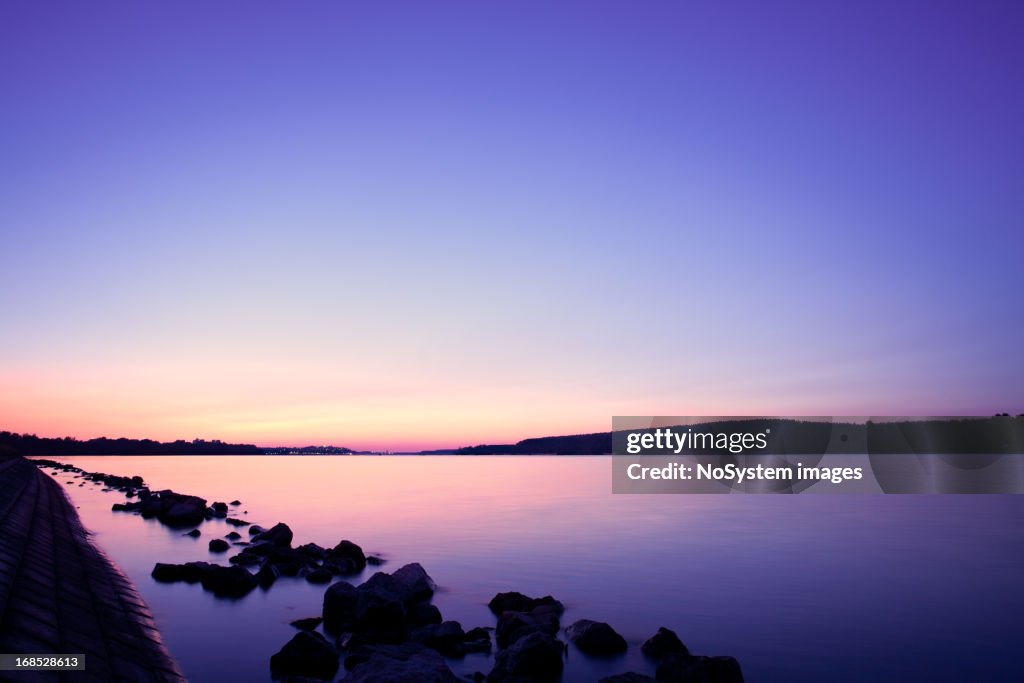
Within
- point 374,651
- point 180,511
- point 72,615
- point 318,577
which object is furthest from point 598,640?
point 180,511

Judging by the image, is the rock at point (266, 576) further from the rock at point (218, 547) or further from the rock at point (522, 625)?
the rock at point (522, 625)

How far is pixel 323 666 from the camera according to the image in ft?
42.6

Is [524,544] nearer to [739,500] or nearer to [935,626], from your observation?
[935,626]

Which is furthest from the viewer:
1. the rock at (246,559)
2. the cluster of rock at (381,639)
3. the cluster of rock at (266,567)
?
the rock at (246,559)

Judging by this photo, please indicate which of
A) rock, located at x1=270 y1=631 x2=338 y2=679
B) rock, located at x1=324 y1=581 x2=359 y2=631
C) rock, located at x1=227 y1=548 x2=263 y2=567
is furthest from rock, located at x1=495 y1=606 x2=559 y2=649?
rock, located at x1=227 y1=548 x2=263 y2=567

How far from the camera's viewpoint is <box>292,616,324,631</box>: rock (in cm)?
1725

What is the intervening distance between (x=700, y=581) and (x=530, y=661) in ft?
47.1

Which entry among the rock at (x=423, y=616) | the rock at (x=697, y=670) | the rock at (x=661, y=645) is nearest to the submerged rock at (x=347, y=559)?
the rock at (x=423, y=616)

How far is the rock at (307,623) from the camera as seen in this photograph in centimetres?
1725

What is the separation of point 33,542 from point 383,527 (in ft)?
81.7

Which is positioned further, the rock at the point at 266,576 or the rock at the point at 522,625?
the rock at the point at 266,576

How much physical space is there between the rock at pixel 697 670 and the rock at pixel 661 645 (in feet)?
8.91

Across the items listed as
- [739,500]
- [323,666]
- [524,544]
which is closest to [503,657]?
[323,666]

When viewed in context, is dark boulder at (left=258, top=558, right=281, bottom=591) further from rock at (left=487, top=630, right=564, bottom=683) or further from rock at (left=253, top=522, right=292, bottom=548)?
rock at (left=487, top=630, right=564, bottom=683)
